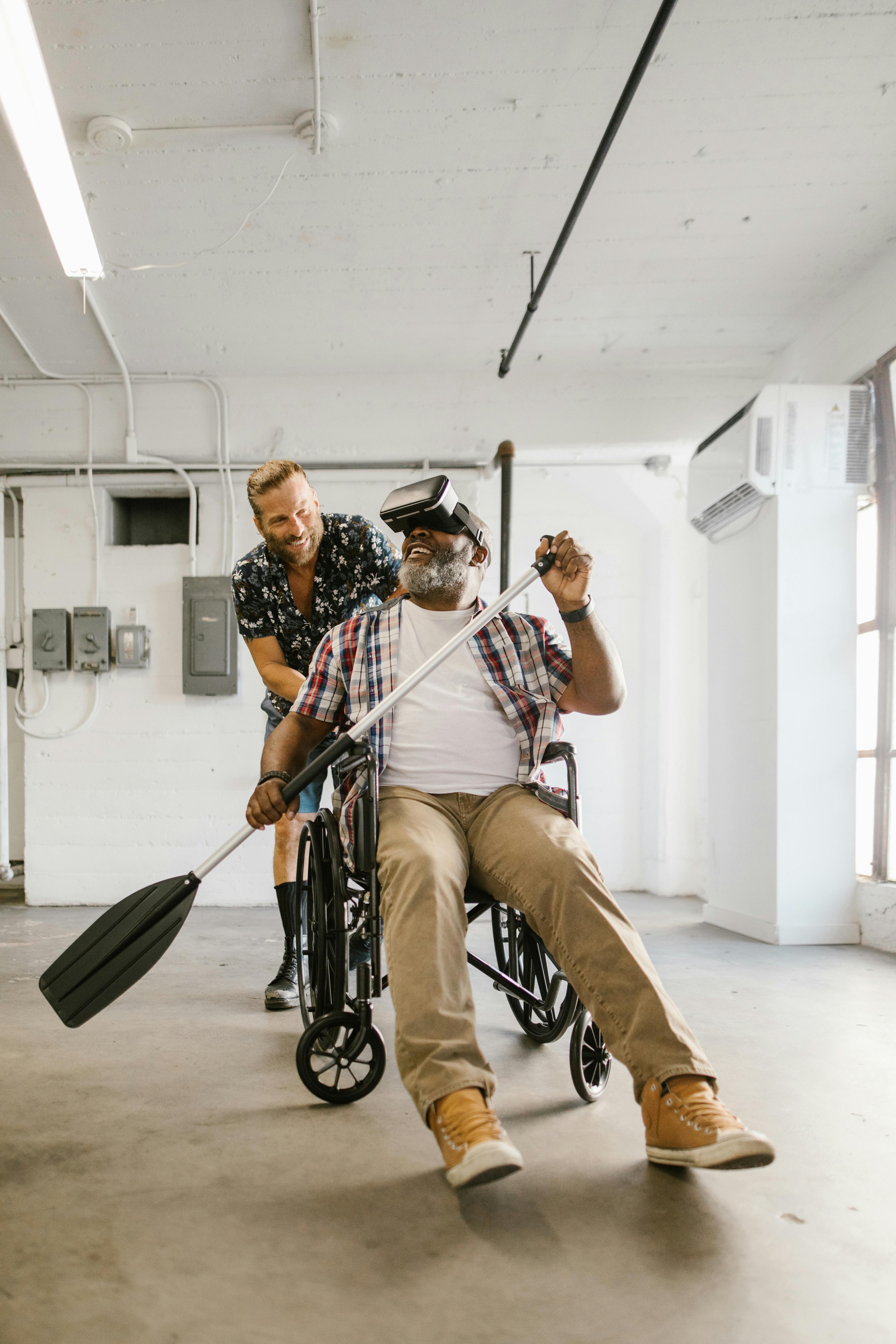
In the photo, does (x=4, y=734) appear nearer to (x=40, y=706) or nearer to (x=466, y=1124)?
(x=40, y=706)

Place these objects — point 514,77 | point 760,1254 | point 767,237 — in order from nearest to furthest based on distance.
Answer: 1. point 760,1254
2. point 514,77
3. point 767,237

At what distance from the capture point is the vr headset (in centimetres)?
190

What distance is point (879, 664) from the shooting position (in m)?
3.51

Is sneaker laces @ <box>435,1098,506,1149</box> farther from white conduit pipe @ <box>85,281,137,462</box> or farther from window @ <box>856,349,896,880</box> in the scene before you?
white conduit pipe @ <box>85,281,137,462</box>

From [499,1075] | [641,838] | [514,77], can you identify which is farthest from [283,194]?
[641,838]

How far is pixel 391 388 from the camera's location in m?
4.64

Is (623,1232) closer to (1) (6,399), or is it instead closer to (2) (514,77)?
(2) (514,77)

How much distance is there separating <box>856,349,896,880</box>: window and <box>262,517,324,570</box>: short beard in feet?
7.27

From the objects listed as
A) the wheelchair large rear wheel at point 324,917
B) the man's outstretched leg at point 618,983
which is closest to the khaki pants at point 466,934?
the man's outstretched leg at point 618,983

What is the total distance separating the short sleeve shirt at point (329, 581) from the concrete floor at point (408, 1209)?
3.54ft

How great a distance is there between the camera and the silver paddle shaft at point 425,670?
1786 mm

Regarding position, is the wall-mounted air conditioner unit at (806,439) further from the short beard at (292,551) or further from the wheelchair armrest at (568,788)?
the wheelchair armrest at (568,788)

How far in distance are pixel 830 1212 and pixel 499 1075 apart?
0.74 m

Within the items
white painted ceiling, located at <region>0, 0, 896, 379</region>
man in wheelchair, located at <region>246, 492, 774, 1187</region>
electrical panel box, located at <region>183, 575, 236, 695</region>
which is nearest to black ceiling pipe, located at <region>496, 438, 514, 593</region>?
white painted ceiling, located at <region>0, 0, 896, 379</region>
